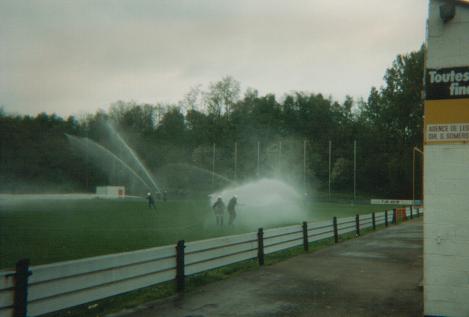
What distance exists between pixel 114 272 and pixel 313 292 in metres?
4.00

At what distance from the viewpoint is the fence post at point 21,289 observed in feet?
21.4

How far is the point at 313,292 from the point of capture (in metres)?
9.89

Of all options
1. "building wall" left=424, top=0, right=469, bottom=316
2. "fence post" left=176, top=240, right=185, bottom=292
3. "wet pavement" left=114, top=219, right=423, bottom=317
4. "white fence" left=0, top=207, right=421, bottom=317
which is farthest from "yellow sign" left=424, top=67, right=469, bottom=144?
"white fence" left=0, top=207, right=421, bottom=317

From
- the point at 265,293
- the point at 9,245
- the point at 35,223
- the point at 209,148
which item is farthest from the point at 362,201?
the point at 265,293

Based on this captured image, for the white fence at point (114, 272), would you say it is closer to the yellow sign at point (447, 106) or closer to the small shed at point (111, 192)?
the yellow sign at point (447, 106)

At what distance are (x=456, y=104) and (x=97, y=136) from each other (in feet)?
324

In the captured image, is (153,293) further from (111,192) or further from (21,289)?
(111,192)

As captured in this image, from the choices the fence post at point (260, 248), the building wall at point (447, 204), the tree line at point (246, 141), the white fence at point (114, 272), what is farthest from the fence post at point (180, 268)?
the tree line at point (246, 141)

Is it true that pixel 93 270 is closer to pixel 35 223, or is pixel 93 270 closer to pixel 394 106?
pixel 35 223

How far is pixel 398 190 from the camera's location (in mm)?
77688

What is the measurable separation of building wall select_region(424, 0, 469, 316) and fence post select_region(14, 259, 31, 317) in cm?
572

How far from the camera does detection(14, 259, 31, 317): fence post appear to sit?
651cm

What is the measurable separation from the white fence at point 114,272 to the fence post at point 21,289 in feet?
0.04

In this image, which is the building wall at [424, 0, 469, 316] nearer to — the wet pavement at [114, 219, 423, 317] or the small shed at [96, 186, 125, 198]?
the wet pavement at [114, 219, 423, 317]
